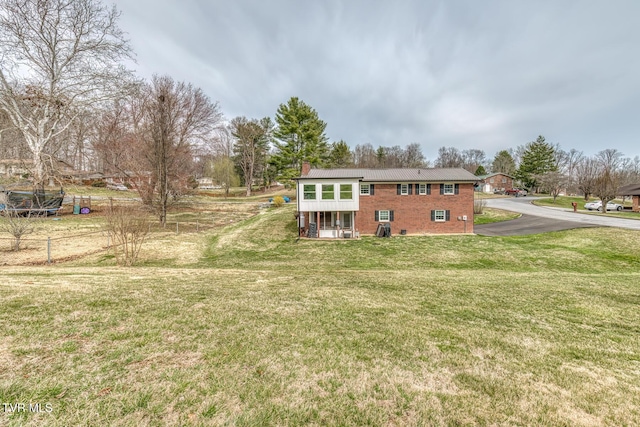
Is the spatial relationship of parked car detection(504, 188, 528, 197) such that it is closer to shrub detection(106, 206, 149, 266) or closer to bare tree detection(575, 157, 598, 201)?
bare tree detection(575, 157, 598, 201)

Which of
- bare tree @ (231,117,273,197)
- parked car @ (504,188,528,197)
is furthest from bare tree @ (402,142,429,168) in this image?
bare tree @ (231,117,273,197)

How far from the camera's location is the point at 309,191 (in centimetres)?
2114

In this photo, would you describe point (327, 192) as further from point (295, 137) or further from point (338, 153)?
point (338, 153)

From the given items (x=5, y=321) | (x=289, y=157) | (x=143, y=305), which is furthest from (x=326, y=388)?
(x=289, y=157)

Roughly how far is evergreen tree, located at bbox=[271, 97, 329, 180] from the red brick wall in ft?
62.6

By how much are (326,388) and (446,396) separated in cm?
134

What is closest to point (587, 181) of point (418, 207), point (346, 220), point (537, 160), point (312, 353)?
point (537, 160)

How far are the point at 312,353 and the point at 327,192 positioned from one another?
58.2 ft

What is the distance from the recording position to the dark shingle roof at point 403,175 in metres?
22.3

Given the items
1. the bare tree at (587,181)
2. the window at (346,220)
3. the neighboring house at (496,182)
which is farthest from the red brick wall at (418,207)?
the neighboring house at (496,182)

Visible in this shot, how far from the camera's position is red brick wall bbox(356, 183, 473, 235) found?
22.7m

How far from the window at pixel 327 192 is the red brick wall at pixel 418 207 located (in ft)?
10.2

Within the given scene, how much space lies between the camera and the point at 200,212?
3183 centimetres

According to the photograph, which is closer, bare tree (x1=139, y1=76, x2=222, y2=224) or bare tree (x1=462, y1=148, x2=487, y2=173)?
bare tree (x1=139, y1=76, x2=222, y2=224)
